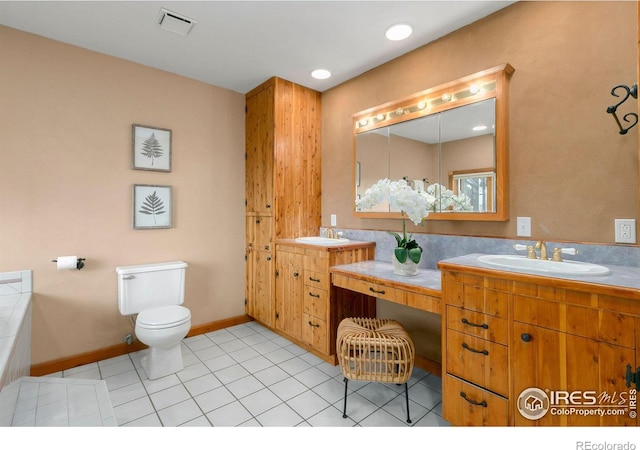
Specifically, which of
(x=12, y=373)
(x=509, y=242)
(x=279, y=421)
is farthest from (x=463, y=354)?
(x=12, y=373)

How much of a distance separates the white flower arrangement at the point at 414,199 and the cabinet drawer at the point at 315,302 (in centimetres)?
84

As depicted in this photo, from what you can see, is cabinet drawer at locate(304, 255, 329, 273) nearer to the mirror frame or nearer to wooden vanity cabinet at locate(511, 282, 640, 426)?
the mirror frame

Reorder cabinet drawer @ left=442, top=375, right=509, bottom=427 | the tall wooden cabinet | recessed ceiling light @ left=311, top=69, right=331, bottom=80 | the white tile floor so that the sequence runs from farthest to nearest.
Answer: the tall wooden cabinet
recessed ceiling light @ left=311, top=69, right=331, bottom=80
the white tile floor
cabinet drawer @ left=442, top=375, right=509, bottom=427

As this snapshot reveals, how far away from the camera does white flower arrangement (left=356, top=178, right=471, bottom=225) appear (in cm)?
198

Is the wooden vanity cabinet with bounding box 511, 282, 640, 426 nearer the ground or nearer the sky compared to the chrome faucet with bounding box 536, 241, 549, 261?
nearer the ground

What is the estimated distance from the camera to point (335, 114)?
10.3ft

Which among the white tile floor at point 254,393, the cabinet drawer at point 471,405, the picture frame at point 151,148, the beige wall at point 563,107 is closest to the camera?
the cabinet drawer at point 471,405

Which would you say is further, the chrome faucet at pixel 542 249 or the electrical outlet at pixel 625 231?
the chrome faucet at pixel 542 249

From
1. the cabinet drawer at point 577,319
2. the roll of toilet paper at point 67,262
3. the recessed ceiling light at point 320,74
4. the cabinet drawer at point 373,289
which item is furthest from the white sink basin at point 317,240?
the roll of toilet paper at point 67,262

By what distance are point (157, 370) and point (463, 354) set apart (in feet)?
6.96

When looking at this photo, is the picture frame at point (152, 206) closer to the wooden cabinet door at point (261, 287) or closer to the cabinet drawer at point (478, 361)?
the wooden cabinet door at point (261, 287)

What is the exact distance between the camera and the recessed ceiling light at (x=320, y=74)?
281 cm

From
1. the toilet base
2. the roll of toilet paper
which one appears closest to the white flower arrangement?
the toilet base

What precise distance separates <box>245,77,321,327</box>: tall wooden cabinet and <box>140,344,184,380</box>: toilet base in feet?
3.02
